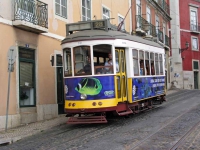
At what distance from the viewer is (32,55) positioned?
12.7 metres

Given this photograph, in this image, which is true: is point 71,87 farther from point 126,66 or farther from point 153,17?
point 153,17

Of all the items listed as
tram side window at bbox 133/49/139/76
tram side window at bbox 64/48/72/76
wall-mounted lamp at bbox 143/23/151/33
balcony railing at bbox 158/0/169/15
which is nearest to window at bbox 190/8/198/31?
balcony railing at bbox 158/0/169/15

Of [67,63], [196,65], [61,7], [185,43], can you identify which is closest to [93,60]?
[67,63]

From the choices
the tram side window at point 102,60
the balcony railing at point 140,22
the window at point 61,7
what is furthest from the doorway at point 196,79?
the tram side window at point 102,60

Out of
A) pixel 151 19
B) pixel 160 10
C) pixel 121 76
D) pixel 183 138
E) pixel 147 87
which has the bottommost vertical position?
pixel 183 138

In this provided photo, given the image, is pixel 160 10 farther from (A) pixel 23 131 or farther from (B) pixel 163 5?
(A) pixel 23 131

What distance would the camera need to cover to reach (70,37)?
424 inches

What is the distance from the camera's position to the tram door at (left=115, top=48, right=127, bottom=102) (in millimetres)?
10547

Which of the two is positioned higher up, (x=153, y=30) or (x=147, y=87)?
(x=153, y=30)

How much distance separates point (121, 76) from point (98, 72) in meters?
0.98

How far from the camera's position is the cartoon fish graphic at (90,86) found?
33.1 ft

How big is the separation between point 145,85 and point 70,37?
3.77 meters

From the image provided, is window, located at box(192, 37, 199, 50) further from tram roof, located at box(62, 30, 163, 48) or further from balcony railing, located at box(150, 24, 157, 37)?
tram roof, located at box(62, 30, 163, 48)

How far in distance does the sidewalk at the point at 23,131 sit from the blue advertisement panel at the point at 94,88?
5.71 feet
